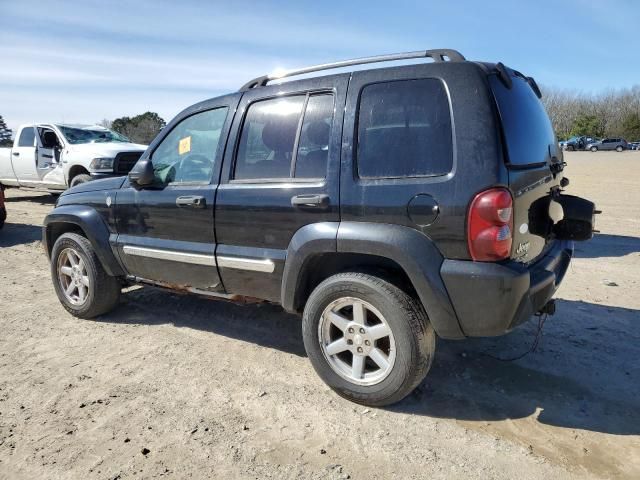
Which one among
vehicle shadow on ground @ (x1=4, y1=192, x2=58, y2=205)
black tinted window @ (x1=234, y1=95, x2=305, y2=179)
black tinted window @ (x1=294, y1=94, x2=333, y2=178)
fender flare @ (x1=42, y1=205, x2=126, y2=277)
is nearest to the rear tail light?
black tinted window @ (x1=294, y1=94, x2=333, y2=178)

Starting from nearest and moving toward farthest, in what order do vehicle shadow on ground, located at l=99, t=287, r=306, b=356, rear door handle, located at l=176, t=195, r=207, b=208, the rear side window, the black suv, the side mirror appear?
the black suv
the rear side window
rear door handle, located at l=176, t=195, r=207, b=208
the side mirror
vehicle shadow on ground, located at l=99, t=287, r=306, b=356

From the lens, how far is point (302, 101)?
10.8 feet

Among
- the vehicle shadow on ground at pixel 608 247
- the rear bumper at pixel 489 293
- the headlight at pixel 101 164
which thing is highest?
the headlight at pixel 101 164

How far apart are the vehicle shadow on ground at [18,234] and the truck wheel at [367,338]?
22.8ft

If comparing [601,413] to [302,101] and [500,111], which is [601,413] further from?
[302,101]

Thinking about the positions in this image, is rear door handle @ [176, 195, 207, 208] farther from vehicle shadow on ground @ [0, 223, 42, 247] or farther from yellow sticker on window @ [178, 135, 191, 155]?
vehicle shadow on ground @ [0, 223, 42, 247]

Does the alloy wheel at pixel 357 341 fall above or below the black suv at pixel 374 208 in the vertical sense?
below

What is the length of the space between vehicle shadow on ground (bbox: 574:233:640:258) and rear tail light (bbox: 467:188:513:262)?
4670 mm

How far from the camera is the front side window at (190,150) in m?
3.70

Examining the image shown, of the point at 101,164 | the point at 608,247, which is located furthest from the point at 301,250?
the point at 101,164

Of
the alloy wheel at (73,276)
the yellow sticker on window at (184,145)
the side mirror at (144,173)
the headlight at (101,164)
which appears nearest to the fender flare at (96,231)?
the alloy wheel at (73,276)

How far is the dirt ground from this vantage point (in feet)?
8.20

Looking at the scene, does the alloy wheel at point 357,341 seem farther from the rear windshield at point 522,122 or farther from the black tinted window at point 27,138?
the black tinted window at point 27,138

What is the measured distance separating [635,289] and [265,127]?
4.22 meters
